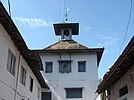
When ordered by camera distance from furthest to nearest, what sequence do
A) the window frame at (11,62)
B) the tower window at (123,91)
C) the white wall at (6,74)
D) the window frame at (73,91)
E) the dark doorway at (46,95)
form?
the dark doorway at (46,95) < the window frame at (73,91) < the tower window at (123,91) < the window frame at (11,62) < the white wall at (6,74)

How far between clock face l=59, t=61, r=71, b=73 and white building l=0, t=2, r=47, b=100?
664 cm

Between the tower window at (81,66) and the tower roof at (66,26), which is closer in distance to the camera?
the tower window at (81,66)

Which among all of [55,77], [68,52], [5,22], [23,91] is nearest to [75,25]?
[68,52]

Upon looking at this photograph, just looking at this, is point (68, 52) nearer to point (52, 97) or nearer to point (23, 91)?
point (52, 97)

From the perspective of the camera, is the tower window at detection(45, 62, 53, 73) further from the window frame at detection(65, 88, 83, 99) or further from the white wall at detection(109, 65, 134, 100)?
the white wall at detection(109, 65, 134, 100)

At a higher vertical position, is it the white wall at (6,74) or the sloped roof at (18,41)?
the sloped roof at (18,41)

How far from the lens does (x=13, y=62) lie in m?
11.6

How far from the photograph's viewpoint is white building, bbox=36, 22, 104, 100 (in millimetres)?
21922

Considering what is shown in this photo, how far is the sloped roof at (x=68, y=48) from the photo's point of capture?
75.5 feet

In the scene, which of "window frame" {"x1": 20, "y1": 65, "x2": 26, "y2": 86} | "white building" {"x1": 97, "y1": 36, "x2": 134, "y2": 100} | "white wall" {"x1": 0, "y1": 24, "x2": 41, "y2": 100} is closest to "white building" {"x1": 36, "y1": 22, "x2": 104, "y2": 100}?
"white building" {"x1": 97, "y1": 36, "x2": 134, "y2": 100}

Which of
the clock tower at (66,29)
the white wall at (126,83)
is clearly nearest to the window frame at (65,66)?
the clock tower at (66,29)

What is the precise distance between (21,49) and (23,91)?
3037mm

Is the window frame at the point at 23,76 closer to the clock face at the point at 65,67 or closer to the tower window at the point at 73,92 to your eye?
the tower window at the point at 73,92

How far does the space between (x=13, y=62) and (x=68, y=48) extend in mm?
12685
